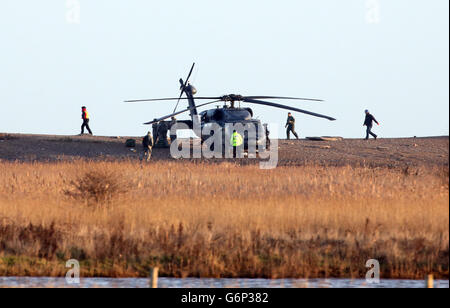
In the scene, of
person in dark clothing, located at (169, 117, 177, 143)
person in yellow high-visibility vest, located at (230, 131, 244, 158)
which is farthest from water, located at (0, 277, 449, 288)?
person in dark clothing, located at (169, 117, 177, 143)

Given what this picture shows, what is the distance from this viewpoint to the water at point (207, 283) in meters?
12.9

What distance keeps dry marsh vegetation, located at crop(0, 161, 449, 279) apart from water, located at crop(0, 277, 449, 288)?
0.33 metres

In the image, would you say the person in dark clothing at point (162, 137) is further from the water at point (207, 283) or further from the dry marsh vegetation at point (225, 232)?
the water at point (207, 283)

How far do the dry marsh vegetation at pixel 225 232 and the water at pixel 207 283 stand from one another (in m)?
0.33

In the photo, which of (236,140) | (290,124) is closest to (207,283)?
(236,140)

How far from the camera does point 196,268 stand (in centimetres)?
1404

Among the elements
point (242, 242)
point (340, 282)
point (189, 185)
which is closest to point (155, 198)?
point (189, 185)

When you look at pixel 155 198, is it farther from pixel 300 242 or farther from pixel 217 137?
pixel 217 137

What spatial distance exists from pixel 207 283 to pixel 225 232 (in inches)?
113

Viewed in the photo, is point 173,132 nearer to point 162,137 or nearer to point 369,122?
point 162,137

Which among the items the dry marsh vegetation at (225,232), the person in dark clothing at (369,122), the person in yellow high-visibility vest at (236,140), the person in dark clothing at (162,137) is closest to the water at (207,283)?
the dry marsh vegetation at (225,232)

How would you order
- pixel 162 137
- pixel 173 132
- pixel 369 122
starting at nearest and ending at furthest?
pixel 173 132, pixel 162 137, pixel 369 122

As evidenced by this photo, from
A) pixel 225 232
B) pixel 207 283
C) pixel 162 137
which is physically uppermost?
pixel 162 137

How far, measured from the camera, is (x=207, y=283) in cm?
1323
